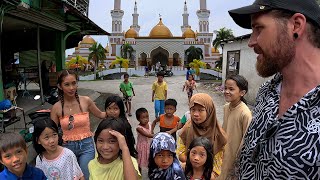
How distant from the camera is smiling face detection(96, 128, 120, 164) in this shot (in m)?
2.32

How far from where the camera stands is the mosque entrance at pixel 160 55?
46344 millimetres

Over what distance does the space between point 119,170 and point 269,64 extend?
4.86ft

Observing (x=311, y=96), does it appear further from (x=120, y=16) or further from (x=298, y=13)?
(x=120, y=16)

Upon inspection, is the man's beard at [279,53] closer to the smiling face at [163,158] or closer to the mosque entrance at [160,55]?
the smiling face at [163,158]

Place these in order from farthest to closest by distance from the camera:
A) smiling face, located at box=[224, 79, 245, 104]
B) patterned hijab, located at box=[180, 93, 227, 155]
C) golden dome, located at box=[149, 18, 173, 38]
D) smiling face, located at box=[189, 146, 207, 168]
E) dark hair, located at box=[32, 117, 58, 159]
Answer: golden dome, located at box=[149, 18, 173, 38]
smiling face, located at box=[224, 79, 245, 104]
patterned hijab, located at box=[180, 93, 227, 155]
dark hair, located at box=[32, 117, 58, 159]
smiling face, located at box=[189, 146, 207, 168]

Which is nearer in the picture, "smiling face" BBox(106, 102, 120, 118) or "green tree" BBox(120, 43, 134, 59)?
"smiling face" BBox(106, 102, 120, 118)

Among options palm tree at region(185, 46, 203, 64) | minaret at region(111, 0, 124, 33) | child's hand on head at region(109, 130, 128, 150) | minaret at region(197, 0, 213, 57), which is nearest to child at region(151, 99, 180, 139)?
child's hand on head at region(109, 130, 128, 150)

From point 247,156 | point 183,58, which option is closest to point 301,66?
point 247,156

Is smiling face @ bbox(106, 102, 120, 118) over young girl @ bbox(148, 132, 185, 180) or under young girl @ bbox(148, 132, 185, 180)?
over

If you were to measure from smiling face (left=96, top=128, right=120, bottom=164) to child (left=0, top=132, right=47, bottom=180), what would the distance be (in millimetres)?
594

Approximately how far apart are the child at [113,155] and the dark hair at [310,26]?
1.42 metres

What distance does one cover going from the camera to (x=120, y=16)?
5191 centimetres

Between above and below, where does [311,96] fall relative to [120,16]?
below

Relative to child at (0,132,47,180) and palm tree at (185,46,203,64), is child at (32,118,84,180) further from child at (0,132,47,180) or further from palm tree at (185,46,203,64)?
palm tree at (185,46,203,64)
